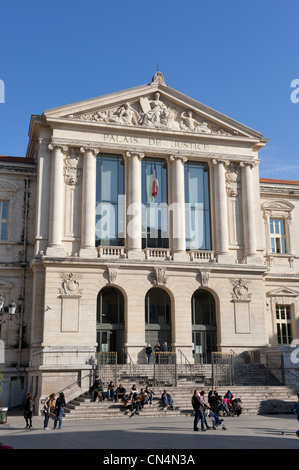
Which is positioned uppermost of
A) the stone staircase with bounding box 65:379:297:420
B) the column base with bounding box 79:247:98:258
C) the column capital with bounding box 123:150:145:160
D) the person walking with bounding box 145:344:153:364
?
the column capital with bounding box 123:150:145:160

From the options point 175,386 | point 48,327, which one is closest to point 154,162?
point 48,327

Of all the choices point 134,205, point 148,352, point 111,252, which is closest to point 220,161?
point 134,205

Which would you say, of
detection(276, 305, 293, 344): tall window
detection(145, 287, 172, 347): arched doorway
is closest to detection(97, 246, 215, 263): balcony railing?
detection(145, 287, 172, 347): arched doorway

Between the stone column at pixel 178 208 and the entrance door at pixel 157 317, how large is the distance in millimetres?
2868

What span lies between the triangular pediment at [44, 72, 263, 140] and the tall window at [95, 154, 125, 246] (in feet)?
9.08

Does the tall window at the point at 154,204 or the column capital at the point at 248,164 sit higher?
the column capital at the point at 248,164

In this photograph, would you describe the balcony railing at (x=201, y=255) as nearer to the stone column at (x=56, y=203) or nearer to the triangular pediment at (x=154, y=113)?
the triangular pediment at (x=154, y=113)

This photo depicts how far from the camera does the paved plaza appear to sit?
55.1 feet

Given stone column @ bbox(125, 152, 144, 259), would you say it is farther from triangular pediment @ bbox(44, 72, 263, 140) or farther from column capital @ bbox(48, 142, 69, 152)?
column capital @ bbox(48, 142, 69, 152)

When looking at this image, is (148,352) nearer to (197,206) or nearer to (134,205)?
(134,205)

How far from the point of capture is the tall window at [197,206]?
38666mm

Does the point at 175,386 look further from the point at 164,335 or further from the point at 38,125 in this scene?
the point at 38,125

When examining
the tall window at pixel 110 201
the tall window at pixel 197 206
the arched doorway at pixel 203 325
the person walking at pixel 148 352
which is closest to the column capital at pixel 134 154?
the tall window at pixel 110 201

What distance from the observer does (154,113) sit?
39.2 m
